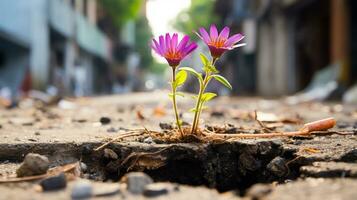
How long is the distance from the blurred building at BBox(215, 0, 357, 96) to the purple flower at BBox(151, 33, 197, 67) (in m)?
6.72

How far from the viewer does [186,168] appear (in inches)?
66.2

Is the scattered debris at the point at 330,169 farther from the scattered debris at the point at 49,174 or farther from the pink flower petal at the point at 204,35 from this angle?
the scattered debris at the point at 49,174

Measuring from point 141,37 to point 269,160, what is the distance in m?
40.7

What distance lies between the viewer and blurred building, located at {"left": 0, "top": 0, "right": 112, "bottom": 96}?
11.9 m

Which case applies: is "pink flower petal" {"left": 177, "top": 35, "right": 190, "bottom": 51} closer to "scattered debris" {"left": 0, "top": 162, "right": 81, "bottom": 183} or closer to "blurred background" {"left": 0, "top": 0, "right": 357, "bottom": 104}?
"scattered debris" {"left": 0, "top": 162, "right": 81, "bottom": 183}

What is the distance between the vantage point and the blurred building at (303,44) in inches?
324

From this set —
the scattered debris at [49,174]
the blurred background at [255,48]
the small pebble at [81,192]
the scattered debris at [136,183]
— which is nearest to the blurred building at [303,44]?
the blurred background at [255,48]

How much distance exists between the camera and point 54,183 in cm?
117

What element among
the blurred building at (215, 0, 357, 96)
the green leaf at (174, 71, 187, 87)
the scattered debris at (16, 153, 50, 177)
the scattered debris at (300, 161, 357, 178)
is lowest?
the scattered debris at (300, 161, 357, 178)

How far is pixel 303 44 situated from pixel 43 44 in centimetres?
752

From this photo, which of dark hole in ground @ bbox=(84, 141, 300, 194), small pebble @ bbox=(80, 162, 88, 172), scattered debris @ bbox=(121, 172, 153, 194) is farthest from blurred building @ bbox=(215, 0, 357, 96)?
scattered debris @ bbox=(121, 172, 153, 194)

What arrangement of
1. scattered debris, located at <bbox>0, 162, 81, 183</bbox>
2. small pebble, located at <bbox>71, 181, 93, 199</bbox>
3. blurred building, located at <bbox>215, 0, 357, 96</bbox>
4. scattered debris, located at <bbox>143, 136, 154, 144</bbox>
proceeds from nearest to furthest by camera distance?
small pebble, located at <bbox>71, 181, 93, 199</bbox> < scattered debris, located at <bbox>0, 162, 81, 183</bbox> < scattered debris, located at <bbox>143, 136, 154, 144</bbox> < blurred building, located at <bbox>215, 0, 357, 96</bbox>

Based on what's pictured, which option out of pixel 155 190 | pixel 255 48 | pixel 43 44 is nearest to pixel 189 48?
pixel 155 190

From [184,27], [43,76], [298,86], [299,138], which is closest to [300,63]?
[298,86]
